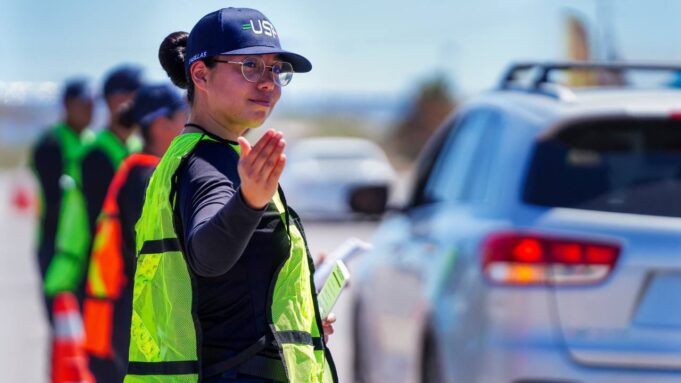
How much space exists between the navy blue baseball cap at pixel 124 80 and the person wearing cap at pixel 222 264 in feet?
12.9

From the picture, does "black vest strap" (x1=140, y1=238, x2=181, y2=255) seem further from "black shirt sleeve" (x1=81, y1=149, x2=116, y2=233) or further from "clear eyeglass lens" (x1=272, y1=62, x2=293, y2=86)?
"black shirt sleeve" (x1=81, y1=149, x2=116, y2=233)

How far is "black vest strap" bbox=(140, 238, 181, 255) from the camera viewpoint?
11.0ft

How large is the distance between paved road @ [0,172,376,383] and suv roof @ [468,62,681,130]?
3038mm

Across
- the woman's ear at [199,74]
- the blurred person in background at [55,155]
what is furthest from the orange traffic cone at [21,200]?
the woman's ear at [199,74]

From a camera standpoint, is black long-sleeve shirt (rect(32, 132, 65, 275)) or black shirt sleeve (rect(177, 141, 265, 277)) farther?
black long-sleeve shirt (rect(32, 132, 65, 275))

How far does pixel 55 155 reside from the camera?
8.48 meters

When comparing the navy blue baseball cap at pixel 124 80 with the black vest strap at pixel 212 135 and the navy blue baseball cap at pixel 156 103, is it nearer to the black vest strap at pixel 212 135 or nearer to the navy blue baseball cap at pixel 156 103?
the navy blue baseball cap at pixel 156 103

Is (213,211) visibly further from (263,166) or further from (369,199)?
(369,199)

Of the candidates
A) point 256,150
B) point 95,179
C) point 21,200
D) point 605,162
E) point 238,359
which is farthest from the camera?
point 21,200

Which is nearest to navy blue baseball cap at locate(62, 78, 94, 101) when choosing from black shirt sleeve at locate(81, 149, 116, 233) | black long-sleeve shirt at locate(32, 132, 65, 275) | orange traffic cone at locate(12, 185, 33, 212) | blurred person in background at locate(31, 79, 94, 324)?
blurred person in background at locate(31, 79, 94, 324)

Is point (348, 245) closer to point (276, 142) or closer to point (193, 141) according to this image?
point (193, 141)

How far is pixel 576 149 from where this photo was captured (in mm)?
5367

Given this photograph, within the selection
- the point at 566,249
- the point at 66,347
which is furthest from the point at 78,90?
the point at 566,249

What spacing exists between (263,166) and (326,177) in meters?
22.8
